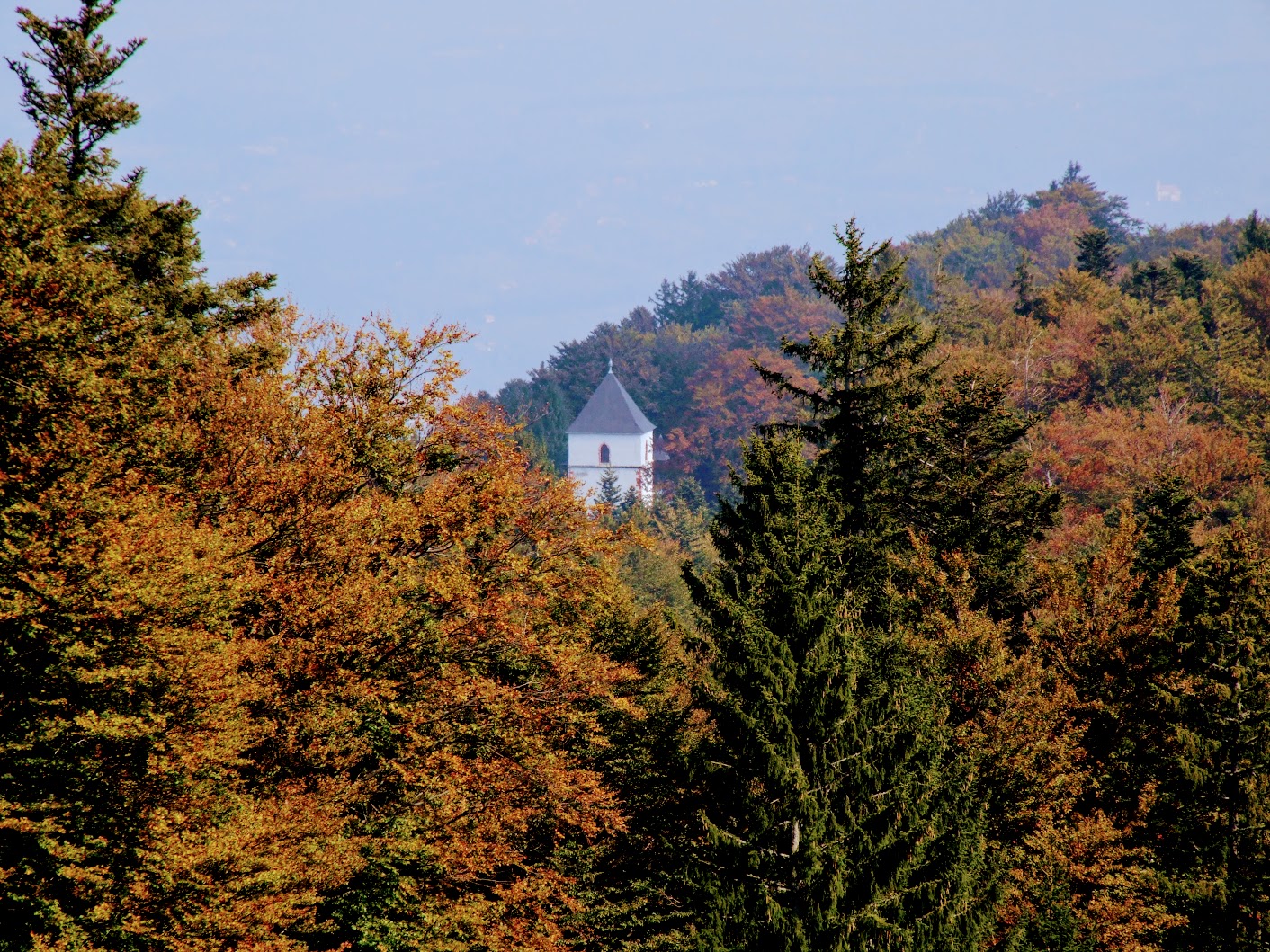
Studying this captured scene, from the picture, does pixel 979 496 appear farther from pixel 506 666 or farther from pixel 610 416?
pixel 610 416

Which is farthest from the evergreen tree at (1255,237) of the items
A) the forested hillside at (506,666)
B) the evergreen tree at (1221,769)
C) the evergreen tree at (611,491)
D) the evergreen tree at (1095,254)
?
the evergreen tree at (1221,769)

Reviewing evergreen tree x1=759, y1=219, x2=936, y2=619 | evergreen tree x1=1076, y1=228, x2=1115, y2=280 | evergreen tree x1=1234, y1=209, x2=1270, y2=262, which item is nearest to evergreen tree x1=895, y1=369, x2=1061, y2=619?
evergreen tree x1=759, y1=219, x2=936, y2=619

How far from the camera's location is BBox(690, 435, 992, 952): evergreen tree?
17.0 m

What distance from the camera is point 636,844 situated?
24.0 m

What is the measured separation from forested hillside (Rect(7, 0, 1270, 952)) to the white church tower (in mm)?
85900

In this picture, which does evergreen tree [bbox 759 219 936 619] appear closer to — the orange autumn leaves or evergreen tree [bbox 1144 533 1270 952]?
the orange autumn leaves

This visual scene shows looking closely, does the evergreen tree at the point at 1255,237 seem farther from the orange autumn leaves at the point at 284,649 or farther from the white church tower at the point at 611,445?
the orange autumn leaves at the point at 284,649

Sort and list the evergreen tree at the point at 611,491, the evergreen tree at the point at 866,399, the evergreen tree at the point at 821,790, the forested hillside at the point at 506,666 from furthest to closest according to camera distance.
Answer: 1. the evergreen tree at the point at 611,491
2. the evergreen tree at the point at 866,399
3. the evergreen tree at the point at 821,790
4. the forested hillside at the point at 506,666

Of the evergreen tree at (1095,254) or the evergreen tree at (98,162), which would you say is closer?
the evergreen tree at (98,162)

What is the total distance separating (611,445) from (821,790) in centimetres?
9910

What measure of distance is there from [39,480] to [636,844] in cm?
1500

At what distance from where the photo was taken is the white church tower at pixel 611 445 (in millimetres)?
116375

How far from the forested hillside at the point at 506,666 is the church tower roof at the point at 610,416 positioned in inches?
3394

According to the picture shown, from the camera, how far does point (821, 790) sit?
17969mm
